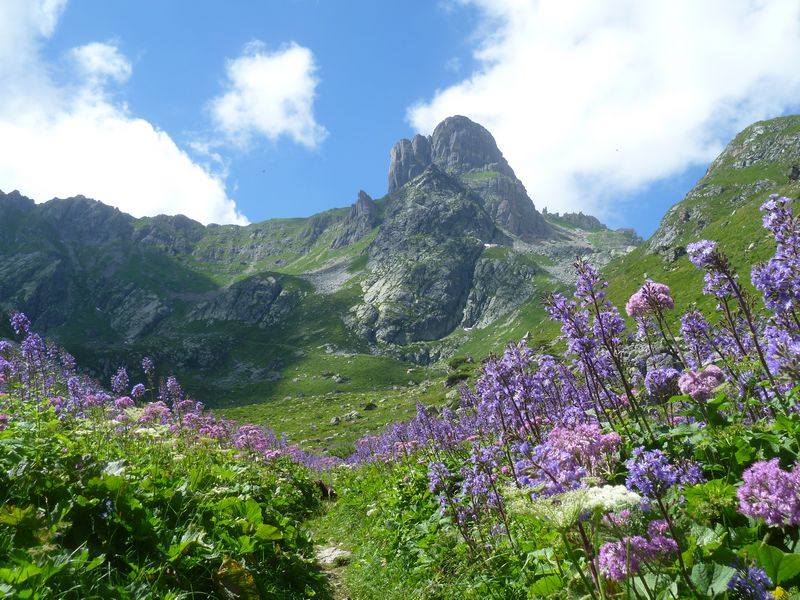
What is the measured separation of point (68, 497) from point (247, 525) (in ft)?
8.61

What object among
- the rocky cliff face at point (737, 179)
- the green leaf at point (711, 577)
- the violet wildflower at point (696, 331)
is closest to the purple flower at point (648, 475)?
the green leaf at point (711, 577)

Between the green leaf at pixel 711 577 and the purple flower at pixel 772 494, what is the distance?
645mm

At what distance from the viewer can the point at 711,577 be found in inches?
126

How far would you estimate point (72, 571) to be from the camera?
13.8 feet

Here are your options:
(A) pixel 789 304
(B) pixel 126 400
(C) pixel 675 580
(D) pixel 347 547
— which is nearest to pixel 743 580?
(C) pixel 675 580

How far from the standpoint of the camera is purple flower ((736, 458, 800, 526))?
339 cm

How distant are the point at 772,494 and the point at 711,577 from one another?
82 cm

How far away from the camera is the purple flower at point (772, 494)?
134 inches

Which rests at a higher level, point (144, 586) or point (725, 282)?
point (725, 282)

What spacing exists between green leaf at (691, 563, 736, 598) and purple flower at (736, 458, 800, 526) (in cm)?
65

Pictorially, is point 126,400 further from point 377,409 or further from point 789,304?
point 377,409

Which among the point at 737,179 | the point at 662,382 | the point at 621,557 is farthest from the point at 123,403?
the point at 737,179

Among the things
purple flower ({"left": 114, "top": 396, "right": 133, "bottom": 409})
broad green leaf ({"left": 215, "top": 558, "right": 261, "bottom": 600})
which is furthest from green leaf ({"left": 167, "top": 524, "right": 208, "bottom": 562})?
purple flower ({"left": 114, "top": 396, "right": 133, "bottom": 409})

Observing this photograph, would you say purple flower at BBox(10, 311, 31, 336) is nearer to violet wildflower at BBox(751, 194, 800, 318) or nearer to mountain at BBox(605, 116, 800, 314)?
violet wildflower at BBox(751, 194, 800, 318)
